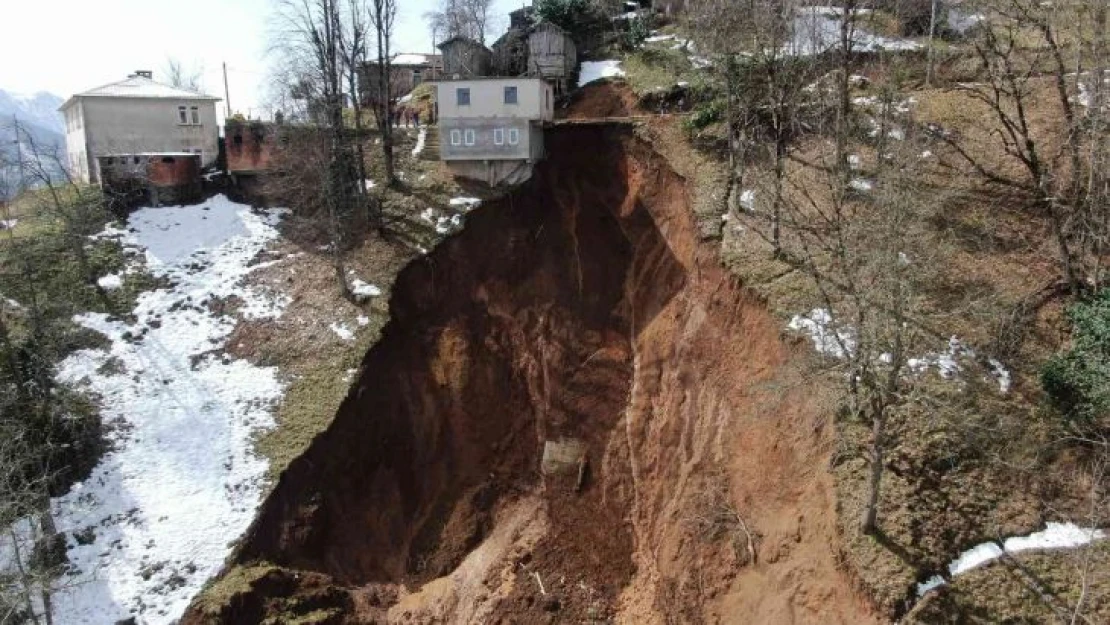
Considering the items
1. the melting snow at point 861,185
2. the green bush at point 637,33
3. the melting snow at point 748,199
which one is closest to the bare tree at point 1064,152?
the melting snow at point 861,185

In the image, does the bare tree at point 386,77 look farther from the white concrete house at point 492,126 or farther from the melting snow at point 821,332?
the melting snow at point 821,332

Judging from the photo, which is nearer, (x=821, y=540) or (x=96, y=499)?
(x=821, y=540)

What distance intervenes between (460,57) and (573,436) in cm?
2500

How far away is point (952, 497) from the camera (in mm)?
15992

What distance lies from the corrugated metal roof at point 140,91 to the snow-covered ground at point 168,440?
8.73 metres

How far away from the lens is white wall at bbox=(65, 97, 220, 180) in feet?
117

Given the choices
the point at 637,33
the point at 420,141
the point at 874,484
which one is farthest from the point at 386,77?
the point at 874,484

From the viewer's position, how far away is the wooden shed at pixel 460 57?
41.4 meters

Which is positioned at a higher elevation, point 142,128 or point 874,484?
point 142,128

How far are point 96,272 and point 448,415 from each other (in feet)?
48.8

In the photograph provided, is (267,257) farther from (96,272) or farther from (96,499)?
(96,499)

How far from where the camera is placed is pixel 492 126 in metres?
31.2

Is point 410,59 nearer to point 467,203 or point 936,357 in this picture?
point 467,203

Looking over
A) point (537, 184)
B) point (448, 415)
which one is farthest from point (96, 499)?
point (537, 184)
